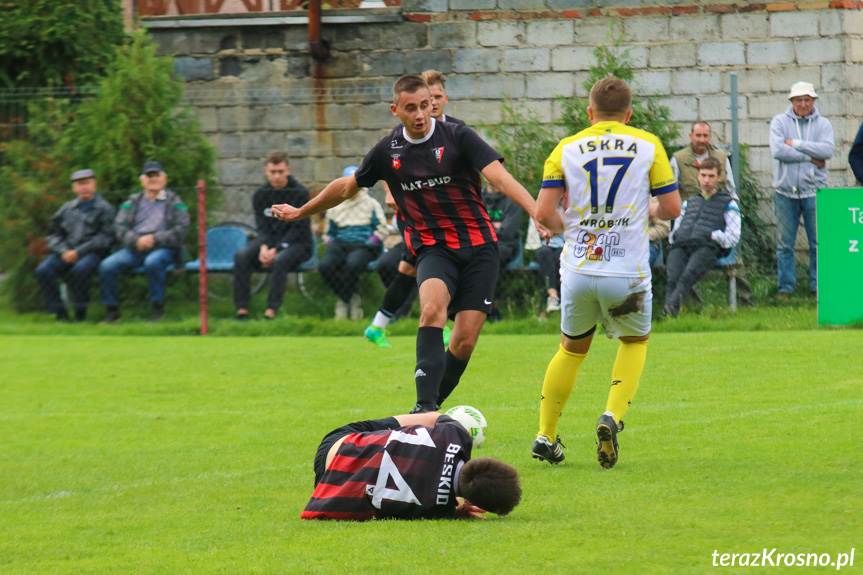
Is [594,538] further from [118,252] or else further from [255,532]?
[118,252]

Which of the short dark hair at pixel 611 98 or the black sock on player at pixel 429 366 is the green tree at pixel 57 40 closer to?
the black sock on player at pixel 429 366

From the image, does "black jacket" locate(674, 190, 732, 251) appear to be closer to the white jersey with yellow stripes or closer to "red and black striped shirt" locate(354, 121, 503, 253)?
"red and black striped shirt" locate(354, 121, 503, 253)

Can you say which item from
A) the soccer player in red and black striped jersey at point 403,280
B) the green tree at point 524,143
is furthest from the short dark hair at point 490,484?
the green tree at point 524,143

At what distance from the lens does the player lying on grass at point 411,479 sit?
15.6ft

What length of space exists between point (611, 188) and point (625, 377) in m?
1.08

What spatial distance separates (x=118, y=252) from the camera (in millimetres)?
14336

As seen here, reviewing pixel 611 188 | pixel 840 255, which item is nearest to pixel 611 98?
pixel 611 188

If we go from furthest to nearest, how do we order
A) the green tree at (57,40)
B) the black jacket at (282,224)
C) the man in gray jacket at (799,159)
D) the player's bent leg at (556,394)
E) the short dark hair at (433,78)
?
the green tree at (57,40) → the black jacket at (282,224) → the man in gray jacket at (799,159) → the short dark hair at (433,78) → the player's bent leg at (556,394)

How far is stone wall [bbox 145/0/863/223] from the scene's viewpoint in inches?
608

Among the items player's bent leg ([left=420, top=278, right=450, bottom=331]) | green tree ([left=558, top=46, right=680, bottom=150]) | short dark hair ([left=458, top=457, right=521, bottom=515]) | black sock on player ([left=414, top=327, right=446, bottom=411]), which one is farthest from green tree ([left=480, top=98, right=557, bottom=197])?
short dark hair ([left=458, top=457, right=521, bottom=515])

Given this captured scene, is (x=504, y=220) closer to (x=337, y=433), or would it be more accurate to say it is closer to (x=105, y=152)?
(x=105, y=152)

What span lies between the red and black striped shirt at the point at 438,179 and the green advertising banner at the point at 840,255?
19.4 ft

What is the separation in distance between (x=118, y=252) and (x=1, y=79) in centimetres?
544

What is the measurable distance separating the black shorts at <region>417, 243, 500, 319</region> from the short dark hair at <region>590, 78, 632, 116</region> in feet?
5.09
